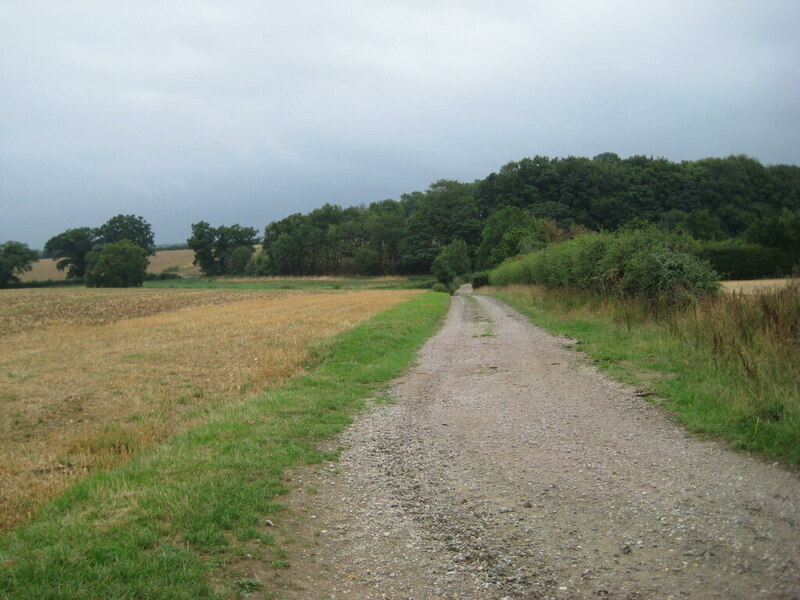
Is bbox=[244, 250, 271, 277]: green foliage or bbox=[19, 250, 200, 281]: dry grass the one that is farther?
bbox=[244, 250, 271, 277]: green foliage

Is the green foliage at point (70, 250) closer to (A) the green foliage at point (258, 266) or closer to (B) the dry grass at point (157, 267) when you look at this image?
(B) the dry grass at point (157, 267)

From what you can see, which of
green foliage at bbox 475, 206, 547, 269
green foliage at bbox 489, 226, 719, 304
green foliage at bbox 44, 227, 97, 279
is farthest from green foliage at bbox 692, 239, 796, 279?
green foliage at bbox 44, 227, 97, 279

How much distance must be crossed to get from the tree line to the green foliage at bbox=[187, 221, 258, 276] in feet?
0.76

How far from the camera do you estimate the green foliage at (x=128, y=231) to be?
13851cm

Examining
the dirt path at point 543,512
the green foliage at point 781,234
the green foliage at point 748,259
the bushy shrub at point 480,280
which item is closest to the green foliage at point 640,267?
the dirt path at point 543,512

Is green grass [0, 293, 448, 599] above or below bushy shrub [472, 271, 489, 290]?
below

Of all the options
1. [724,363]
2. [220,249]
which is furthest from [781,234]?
[220,249]

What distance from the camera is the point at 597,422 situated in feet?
26.0

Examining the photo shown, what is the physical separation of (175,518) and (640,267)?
16315 millimetres

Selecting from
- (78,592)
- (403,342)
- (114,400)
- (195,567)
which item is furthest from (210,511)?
(403,342)

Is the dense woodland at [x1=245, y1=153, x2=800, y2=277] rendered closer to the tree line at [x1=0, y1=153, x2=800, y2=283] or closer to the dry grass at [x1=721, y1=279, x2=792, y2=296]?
the tree line at [x1=0, y1=153, x2=800, y2=283]

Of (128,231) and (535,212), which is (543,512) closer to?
(535,212)

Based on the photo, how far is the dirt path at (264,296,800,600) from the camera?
3.94 meters

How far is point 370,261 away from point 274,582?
112 metres
